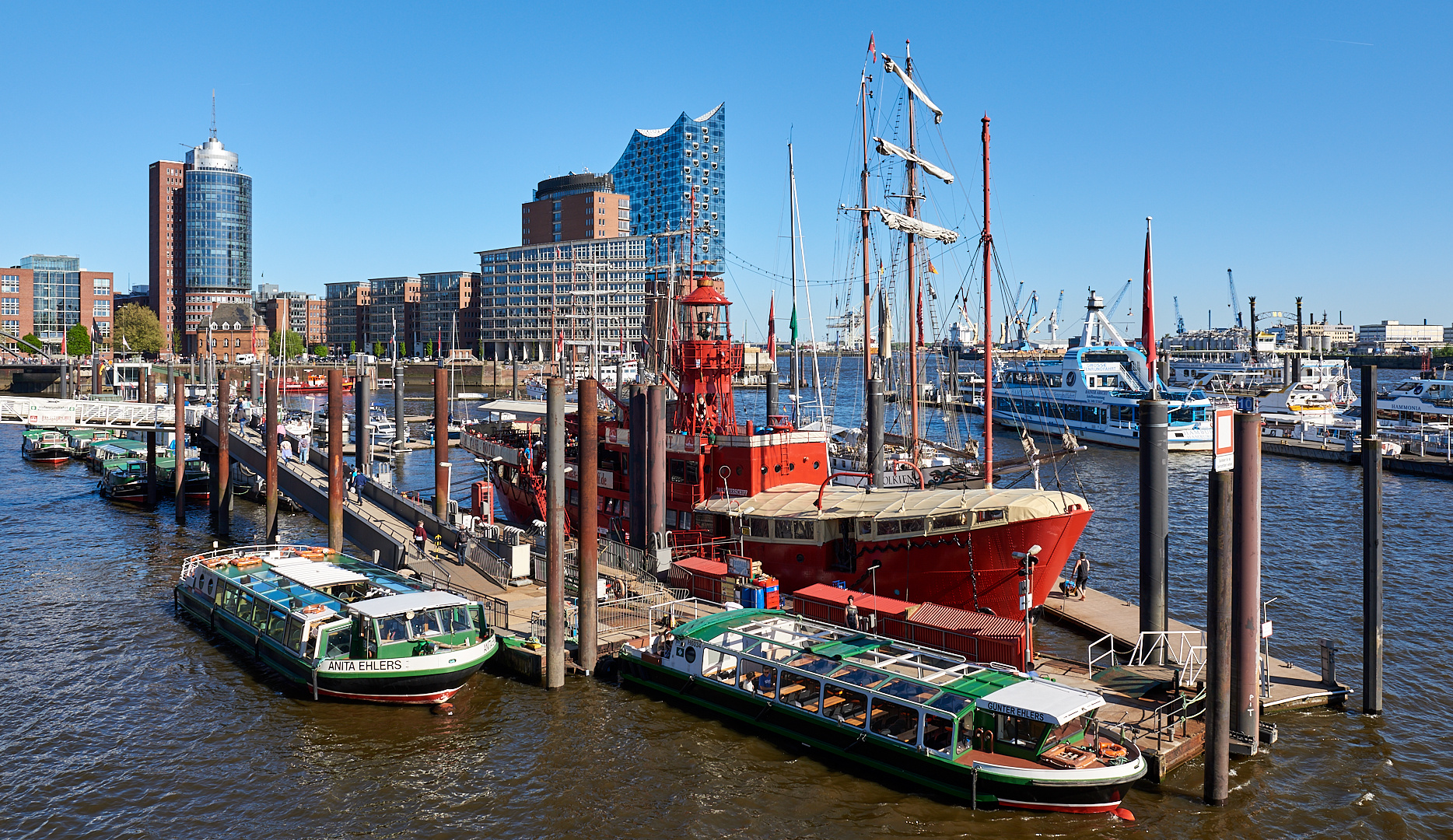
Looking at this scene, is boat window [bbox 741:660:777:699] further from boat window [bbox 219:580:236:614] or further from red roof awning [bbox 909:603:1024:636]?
boat window [bbox 219:580:236:614]

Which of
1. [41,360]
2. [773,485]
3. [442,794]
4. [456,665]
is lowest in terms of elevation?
[442,794]

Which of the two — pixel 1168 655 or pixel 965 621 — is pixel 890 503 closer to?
pixel 965 621

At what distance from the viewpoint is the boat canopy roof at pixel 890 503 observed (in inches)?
1040

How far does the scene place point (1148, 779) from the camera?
65.0 feet

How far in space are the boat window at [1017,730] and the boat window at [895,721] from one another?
5.39 ft

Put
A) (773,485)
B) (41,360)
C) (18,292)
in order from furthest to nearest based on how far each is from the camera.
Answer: (18,292) < (41,360) < (773,485)

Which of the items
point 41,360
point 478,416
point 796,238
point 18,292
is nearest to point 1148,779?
point 796,238

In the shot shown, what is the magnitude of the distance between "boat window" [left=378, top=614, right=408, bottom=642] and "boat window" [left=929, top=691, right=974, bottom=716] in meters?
13.4

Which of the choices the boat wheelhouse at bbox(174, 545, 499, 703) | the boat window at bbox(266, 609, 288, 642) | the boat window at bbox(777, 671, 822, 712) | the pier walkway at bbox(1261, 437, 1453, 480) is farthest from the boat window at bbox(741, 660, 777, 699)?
the pier walkway at bbox(1261, 437, 1453, 480)

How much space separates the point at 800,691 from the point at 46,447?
81.2m

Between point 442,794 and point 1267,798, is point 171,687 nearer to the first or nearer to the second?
point 442,794

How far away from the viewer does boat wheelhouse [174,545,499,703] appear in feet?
80.6

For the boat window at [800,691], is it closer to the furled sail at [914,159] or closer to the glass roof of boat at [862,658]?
the glass roof of boat at [862,658]

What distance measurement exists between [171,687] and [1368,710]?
102 ft
